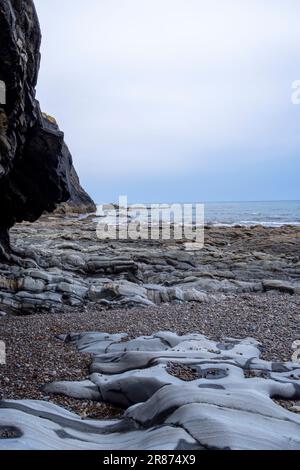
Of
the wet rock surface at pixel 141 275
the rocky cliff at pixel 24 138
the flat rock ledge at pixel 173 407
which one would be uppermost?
the rocky cliff at pixel 24 138

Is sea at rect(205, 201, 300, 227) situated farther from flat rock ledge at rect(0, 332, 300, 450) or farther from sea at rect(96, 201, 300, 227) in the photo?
flat rock ledge at rect(0, 332, 300, 450)

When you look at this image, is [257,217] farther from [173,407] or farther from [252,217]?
[173,407]

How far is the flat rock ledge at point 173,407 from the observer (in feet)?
9.58

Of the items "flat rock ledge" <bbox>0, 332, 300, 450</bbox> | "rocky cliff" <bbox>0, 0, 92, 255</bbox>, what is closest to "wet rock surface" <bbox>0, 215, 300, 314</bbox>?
"rocky cliff" <bbox>0, 0, 92, 255</bbox>

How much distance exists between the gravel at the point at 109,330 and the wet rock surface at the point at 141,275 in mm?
751

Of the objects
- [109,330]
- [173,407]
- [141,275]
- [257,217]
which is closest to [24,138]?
[141,275]

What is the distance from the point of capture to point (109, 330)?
7246mm

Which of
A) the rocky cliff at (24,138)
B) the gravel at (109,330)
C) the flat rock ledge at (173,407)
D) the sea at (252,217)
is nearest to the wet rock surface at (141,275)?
the gravel at (109,330)

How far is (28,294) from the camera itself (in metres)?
9.99

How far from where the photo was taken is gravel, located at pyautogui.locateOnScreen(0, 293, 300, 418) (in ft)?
15.0

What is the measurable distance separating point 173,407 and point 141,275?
33.7ft

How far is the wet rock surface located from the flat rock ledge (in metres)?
5.14

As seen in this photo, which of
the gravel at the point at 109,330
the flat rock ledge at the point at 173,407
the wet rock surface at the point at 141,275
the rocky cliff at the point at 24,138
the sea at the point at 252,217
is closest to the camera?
the flat rock ledge at the point at 173,407

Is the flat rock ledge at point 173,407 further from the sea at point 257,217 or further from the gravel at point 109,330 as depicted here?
the sea at point 257,217
